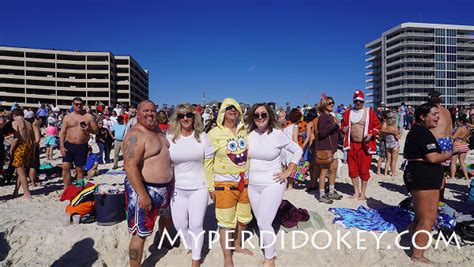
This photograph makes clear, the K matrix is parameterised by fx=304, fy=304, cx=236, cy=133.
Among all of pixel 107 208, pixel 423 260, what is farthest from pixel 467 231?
pixel 107 208

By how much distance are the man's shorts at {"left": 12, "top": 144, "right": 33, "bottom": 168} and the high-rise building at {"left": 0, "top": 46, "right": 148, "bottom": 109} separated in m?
76.7

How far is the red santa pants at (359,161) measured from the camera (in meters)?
5.87

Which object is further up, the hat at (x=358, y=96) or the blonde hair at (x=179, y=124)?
the hat at (x=358, y=96)

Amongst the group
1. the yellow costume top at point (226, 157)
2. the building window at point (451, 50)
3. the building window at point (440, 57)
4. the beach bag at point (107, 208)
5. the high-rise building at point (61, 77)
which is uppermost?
the building window at point (451, 50)

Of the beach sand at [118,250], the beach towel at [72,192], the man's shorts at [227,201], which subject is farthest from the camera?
the beach towel at [72,192]

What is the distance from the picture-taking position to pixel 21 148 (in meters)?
6.41

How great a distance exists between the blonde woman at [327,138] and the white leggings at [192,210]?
3.33m

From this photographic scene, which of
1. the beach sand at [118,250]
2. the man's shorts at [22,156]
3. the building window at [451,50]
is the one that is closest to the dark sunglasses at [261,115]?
the beach sand at [118,250]

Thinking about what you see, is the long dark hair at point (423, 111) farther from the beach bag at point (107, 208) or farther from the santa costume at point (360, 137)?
the beach bag at point (107, 208)

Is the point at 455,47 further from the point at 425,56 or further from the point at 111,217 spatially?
the point at 111,217

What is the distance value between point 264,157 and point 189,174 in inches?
35.5

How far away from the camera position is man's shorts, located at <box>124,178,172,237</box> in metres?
3.29

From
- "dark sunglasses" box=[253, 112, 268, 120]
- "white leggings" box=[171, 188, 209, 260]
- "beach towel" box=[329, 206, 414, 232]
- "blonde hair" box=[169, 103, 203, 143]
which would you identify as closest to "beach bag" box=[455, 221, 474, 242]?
"beach towel" box=[329, 206, 414, 232]

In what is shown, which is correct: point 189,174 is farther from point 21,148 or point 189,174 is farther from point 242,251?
point 21,148
